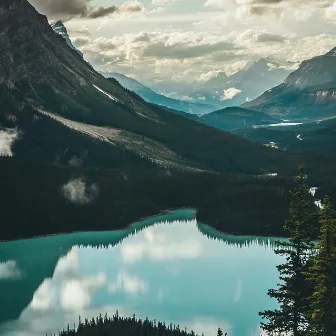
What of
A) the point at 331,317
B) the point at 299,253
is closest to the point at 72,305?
the point at 299,253

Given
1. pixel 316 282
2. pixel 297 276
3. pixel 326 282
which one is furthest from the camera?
pixel 297 276

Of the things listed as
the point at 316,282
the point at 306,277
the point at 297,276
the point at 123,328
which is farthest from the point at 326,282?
the point at 123,328

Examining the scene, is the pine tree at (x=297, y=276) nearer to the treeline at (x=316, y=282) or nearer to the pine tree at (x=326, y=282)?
the treeline at (x=316, y=282)

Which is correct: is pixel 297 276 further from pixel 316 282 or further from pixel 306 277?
pixel 316 282

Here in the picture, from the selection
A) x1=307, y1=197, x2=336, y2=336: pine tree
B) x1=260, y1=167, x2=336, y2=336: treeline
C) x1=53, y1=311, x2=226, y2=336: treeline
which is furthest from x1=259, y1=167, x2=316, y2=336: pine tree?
x1=53, y1=311, x2=226, y2=336: treeline

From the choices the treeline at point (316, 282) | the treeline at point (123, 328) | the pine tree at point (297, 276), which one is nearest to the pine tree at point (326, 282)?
the treeline at point (316, 282)

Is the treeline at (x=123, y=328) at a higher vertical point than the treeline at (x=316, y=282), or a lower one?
lower
